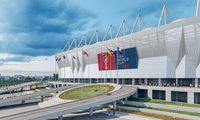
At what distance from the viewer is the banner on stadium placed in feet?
280

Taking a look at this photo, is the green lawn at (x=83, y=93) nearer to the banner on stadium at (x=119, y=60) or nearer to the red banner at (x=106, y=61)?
the banner on stadium at (x=119, y=60)

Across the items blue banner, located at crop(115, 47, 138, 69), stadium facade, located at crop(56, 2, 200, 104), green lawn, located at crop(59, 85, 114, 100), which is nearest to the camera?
stadium facade, located at crop(56, 2, 200, 104)

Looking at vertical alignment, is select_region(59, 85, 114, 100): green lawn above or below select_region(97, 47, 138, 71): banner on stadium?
below

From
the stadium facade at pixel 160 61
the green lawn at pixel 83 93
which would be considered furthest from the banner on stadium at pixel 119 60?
the green lawn at pixel 83 93

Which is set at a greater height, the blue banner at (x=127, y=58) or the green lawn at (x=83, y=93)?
the blue banner at (x=127, y=58)

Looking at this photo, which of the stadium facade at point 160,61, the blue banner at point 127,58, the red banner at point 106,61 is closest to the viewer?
the stadium facade at point 160,61

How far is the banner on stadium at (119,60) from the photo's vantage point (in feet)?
280

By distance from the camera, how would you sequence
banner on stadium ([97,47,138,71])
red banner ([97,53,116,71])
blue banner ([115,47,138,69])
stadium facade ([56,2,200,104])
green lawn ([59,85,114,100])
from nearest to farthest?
1. stadium facade ([56,2,200,104])
2. green lawn ([59,85,114,100])
3. blue banner ([115,47,138,69])
4. banner on stadium ([97,47,138,71])
5. red banner ([97,53,116,71])

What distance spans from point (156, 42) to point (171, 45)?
6.00m

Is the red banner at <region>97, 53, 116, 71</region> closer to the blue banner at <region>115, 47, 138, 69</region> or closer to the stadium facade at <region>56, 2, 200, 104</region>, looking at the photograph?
the stadium facade at <region>56, 2, 200, 104</region>

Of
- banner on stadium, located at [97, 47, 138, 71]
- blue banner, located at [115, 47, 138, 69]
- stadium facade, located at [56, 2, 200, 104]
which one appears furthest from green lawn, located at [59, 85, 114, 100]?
banner on stadium, located at [97, 47, 138, 71]

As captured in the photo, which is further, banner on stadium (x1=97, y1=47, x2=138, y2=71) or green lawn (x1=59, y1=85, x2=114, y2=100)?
banner on stadium (x1=97, y1=47, x2=138, y2=71)

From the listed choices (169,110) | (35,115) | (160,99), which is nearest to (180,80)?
(160,99)

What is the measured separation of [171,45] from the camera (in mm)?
69188
